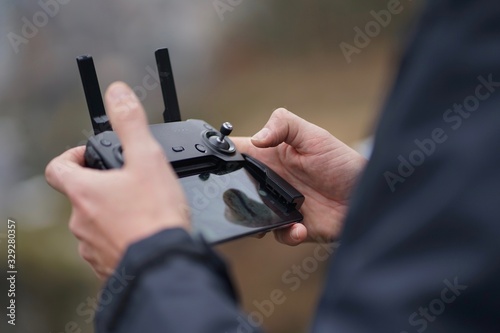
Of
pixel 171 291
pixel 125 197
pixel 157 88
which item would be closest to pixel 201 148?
pixel 125 197

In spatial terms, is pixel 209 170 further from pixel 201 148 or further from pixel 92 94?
pixel 92 94

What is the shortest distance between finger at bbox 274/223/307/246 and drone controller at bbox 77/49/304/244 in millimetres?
49

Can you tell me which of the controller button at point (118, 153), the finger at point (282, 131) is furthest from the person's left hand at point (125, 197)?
the finger at point (282, 131)

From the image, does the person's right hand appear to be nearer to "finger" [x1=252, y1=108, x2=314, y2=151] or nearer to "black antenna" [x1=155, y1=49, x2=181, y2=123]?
"finger" [x1=252, y1=108, x2=314, y2=151]

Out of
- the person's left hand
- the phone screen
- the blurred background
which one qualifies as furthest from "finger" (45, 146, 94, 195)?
the blurred background

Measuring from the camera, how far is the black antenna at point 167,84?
→ 121 centimetres

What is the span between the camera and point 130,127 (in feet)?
2.59

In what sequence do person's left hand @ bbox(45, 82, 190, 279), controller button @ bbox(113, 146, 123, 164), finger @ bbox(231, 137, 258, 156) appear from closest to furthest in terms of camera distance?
person's left hand @ bbox(45, 82, 190, 279) → controller button @ bbox(113, 146, 123, 164) → finger @ bbox(231, 137, 258, 156)

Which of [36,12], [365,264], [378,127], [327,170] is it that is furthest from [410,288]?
[36,12]

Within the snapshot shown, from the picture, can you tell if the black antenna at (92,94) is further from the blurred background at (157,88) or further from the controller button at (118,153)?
the blurred background at (157,88)

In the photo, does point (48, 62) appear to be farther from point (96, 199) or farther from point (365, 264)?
point (365, 264)

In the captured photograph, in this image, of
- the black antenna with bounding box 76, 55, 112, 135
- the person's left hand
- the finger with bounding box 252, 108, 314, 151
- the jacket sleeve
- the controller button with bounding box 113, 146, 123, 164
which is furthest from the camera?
the finger with bounding box 252, 108, 314, 151

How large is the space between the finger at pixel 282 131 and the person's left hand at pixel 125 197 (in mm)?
573

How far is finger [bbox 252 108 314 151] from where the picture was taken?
1387mm
